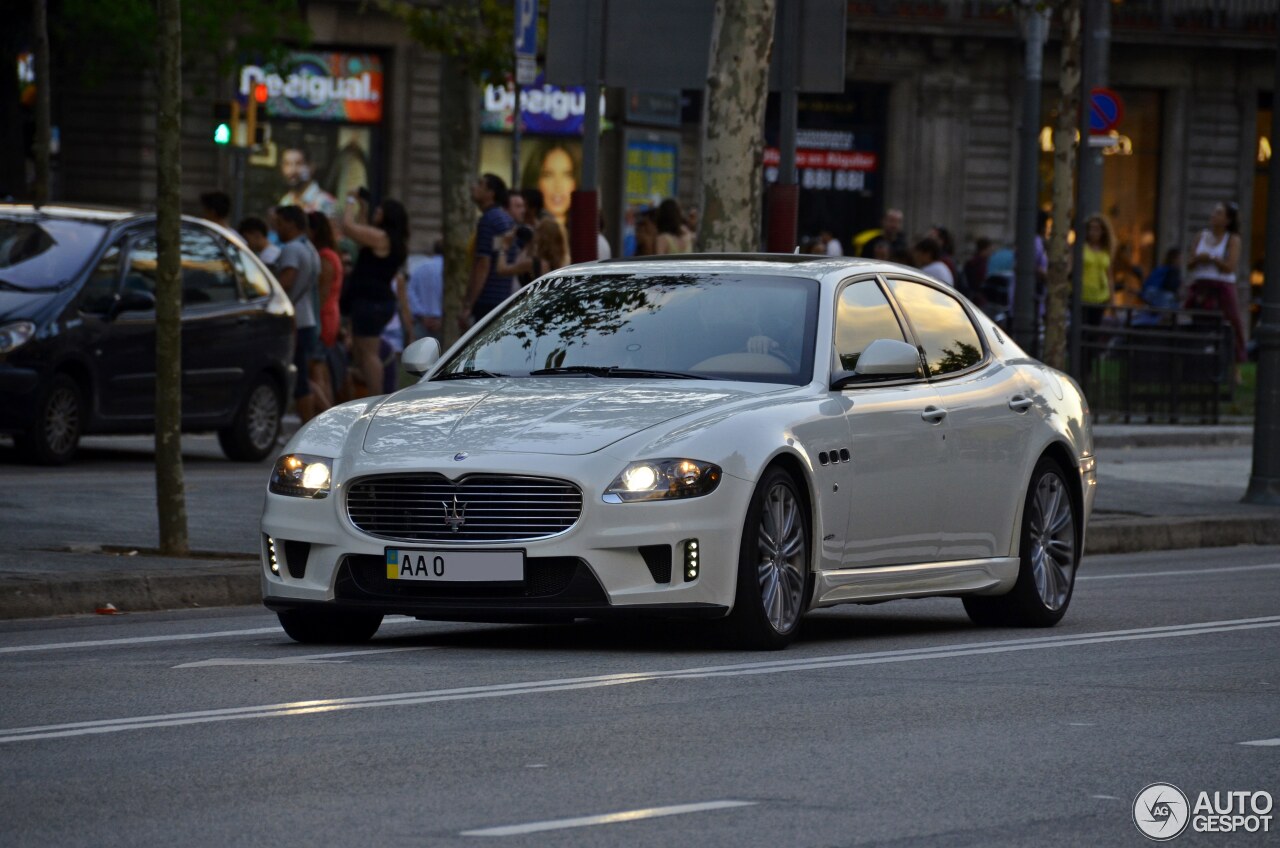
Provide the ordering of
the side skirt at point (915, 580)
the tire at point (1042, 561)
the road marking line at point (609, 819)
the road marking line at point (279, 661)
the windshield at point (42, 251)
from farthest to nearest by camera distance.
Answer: the windshield at point (42, 251) < the tire at point (1042, 561) < the side skirt at point (915, 580) < the road marking line at point (279, 661) < the road marking line at point (609, 819)

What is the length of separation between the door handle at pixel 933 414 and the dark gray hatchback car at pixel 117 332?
9051 millimetres

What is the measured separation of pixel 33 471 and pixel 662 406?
948 centimetres

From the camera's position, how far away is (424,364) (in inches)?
425

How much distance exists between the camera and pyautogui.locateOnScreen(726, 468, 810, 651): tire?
9531mm

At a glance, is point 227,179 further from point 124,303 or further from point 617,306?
point 617,306

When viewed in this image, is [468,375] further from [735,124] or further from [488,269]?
[488,269]

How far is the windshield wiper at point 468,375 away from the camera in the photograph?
34.7ft

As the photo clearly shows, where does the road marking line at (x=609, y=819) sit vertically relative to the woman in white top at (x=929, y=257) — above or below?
above

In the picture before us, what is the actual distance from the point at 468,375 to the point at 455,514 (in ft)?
4.48

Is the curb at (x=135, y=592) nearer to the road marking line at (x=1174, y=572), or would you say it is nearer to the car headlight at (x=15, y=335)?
the road marking line at (x=1174, y=572)

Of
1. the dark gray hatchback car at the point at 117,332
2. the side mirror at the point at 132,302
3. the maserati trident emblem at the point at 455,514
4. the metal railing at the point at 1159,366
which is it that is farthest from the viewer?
the metal railing at the point at 1159,366

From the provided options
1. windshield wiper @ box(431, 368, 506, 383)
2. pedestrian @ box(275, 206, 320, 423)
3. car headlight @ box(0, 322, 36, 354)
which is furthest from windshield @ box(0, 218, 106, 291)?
windshield wiper @ box(431, 368, 506, 383)

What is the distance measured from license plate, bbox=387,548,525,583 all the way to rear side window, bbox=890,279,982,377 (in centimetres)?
244

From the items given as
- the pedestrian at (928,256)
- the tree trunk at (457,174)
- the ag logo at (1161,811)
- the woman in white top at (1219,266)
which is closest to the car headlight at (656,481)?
the ag logo at (1161,811)
